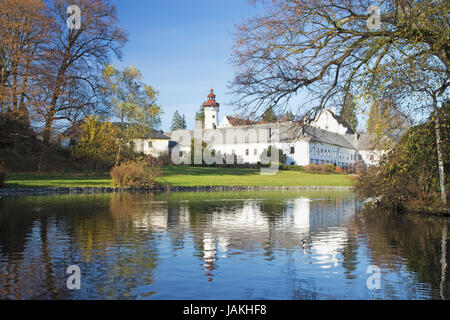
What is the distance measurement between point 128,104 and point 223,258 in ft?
118

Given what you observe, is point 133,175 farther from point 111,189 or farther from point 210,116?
point 210,116

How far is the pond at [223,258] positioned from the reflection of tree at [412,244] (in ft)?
0.07

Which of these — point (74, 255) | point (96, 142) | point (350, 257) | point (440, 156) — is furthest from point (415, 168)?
point (96, 142)

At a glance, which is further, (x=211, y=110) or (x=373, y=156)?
(x=211, y=110)

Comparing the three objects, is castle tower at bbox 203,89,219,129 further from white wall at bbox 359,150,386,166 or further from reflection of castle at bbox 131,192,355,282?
reflection of castle at bbox 131,192,355,282

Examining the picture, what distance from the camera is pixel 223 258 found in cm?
762

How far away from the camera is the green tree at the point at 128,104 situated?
1635 inches

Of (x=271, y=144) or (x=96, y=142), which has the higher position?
(x=271, y=144)

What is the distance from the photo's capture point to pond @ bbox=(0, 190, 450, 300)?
5.61m

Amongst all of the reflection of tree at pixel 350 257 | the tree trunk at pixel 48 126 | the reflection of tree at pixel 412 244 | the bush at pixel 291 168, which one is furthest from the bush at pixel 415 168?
the bush at pixel 291 168

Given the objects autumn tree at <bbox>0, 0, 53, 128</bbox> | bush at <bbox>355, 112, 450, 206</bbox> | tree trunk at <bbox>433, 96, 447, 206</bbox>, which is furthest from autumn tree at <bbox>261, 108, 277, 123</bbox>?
autumn tree at <bbox>0, 0, 53, 128</bbox>

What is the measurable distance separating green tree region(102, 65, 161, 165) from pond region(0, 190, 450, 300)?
95.1 feet
